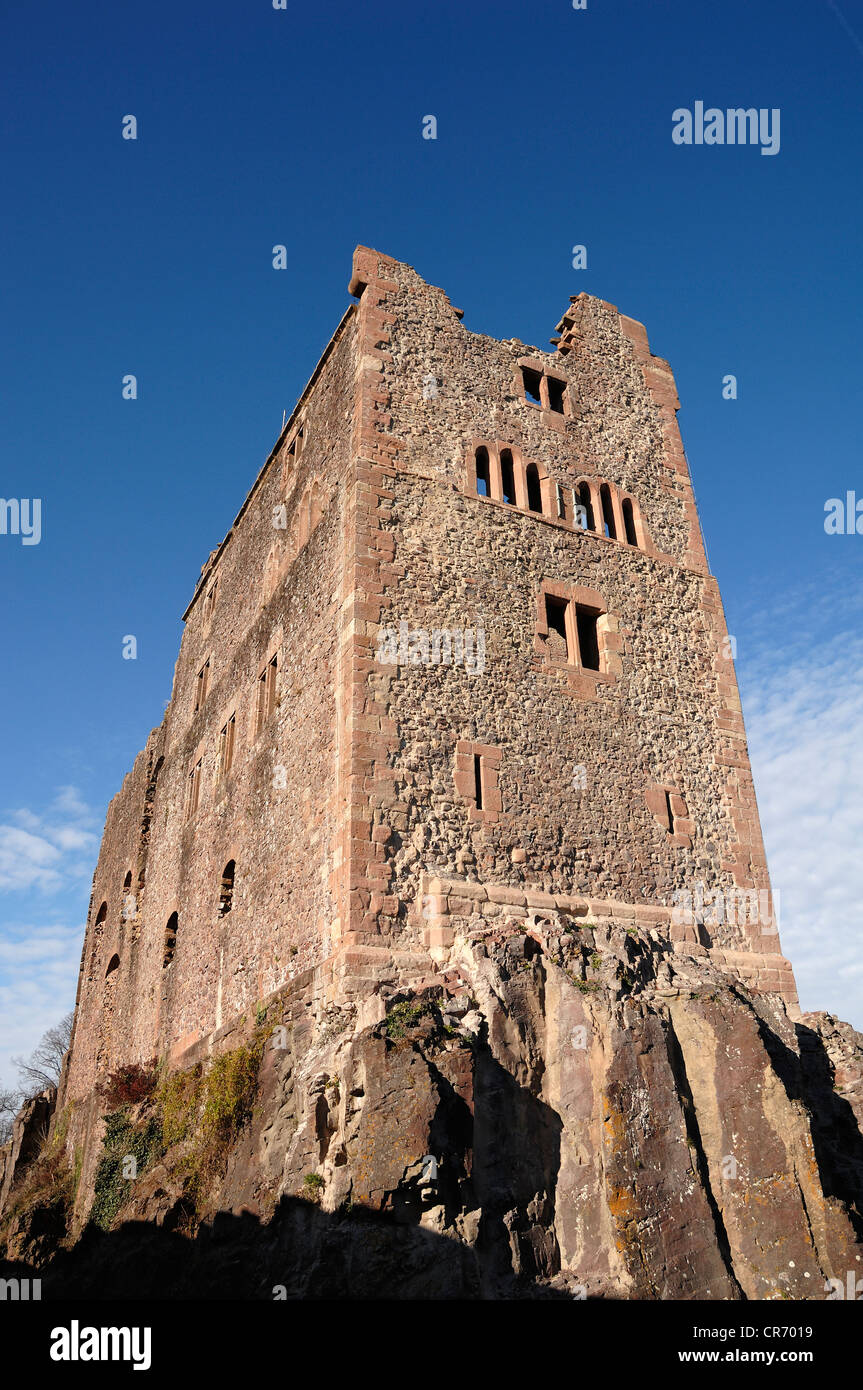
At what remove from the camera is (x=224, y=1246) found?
1022 centimetres

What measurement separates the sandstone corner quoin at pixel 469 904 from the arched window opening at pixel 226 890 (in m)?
0.06

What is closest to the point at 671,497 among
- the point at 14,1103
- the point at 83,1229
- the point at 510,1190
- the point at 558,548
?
the point at 558,548

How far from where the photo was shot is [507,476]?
15898 mm

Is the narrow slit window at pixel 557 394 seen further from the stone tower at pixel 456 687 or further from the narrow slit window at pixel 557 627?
the narrow slit window at pixel 557 627

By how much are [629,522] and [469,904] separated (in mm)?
8057

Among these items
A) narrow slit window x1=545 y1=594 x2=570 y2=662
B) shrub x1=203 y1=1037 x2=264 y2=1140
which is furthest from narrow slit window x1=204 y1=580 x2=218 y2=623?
shrub x1=203 y1=1037 x2=264 y2=1140

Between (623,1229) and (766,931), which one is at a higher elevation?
(766,931)

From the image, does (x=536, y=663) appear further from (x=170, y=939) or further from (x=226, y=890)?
(x=170, y=939)

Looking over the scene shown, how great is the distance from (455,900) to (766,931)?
16.9ft

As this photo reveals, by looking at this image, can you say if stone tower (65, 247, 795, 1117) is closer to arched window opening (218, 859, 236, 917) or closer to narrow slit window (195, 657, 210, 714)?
arched window opening (218, 859, 236, 917)

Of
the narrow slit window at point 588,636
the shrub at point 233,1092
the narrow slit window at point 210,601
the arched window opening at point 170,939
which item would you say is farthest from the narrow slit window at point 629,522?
the arched window opening at point 170,939

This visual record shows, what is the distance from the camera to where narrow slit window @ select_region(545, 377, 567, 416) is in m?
17.5

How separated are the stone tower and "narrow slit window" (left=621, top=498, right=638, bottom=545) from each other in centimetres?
4
